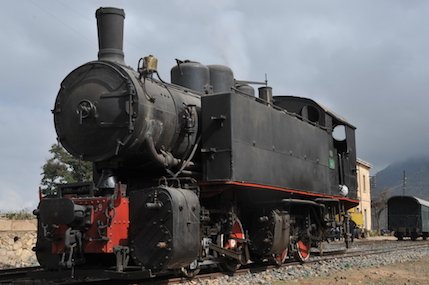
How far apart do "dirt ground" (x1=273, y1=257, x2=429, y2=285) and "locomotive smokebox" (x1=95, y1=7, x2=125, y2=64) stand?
175 inches

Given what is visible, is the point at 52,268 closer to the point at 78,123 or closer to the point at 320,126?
the point at 78,123

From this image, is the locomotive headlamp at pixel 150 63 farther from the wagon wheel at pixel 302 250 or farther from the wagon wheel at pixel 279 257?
the wagon wheel at pixel 302 250

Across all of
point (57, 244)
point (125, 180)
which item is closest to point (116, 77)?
point (125, 180)

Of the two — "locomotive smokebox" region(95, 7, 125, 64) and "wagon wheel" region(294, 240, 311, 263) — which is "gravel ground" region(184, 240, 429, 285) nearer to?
"wagon wheel" region(294, 240, 311, 263)

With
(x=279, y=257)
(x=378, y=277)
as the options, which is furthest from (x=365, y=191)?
(x=378, y=277)

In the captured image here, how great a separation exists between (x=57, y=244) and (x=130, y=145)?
1702mm

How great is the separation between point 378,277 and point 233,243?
2.64 metres

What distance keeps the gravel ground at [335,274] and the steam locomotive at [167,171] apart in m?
0.46

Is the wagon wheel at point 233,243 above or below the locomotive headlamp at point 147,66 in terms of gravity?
below

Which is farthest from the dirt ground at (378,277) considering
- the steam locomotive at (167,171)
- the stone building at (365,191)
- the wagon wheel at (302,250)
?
the stone building at (365,191)

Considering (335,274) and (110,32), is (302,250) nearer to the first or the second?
(335,274)

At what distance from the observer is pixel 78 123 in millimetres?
8039

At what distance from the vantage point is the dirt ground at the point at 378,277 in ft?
28.6

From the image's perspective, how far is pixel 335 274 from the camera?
9930 millimetres
